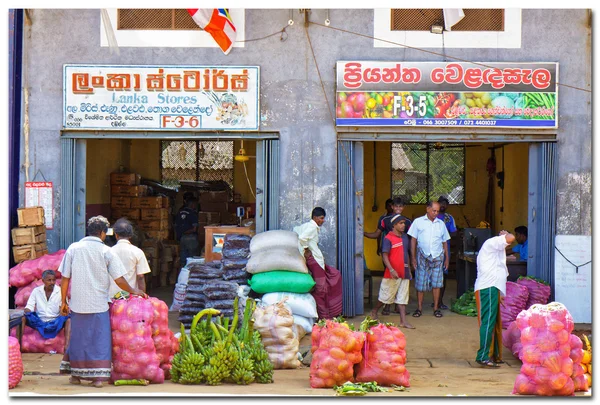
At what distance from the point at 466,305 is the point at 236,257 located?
3381 mm

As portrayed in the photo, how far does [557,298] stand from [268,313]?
13.9 feet

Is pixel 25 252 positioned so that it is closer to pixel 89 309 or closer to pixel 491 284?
pixel 89 309

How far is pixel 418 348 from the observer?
33.1 feet

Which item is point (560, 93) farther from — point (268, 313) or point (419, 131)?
point (268, 313)

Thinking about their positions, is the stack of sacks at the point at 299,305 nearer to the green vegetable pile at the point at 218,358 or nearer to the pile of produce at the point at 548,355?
the green vegetable pile at the point at 218,358

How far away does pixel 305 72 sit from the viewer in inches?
434

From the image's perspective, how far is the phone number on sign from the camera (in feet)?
36.1

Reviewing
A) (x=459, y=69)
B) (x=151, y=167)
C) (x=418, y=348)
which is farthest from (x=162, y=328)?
(x=151, y=167)

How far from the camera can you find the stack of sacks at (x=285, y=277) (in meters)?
10.1

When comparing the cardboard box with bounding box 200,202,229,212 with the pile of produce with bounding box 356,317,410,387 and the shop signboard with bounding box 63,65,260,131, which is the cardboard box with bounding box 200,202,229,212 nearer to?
the shop signboard with bounding box 63,65,260,131

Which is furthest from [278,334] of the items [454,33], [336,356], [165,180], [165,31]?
[165,180]

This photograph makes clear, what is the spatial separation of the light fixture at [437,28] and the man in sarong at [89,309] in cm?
542

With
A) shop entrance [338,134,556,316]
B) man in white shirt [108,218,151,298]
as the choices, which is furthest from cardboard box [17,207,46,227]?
shop entrance [338,134,556,316]

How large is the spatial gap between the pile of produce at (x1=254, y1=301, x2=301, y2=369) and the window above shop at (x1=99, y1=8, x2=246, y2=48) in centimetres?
381
